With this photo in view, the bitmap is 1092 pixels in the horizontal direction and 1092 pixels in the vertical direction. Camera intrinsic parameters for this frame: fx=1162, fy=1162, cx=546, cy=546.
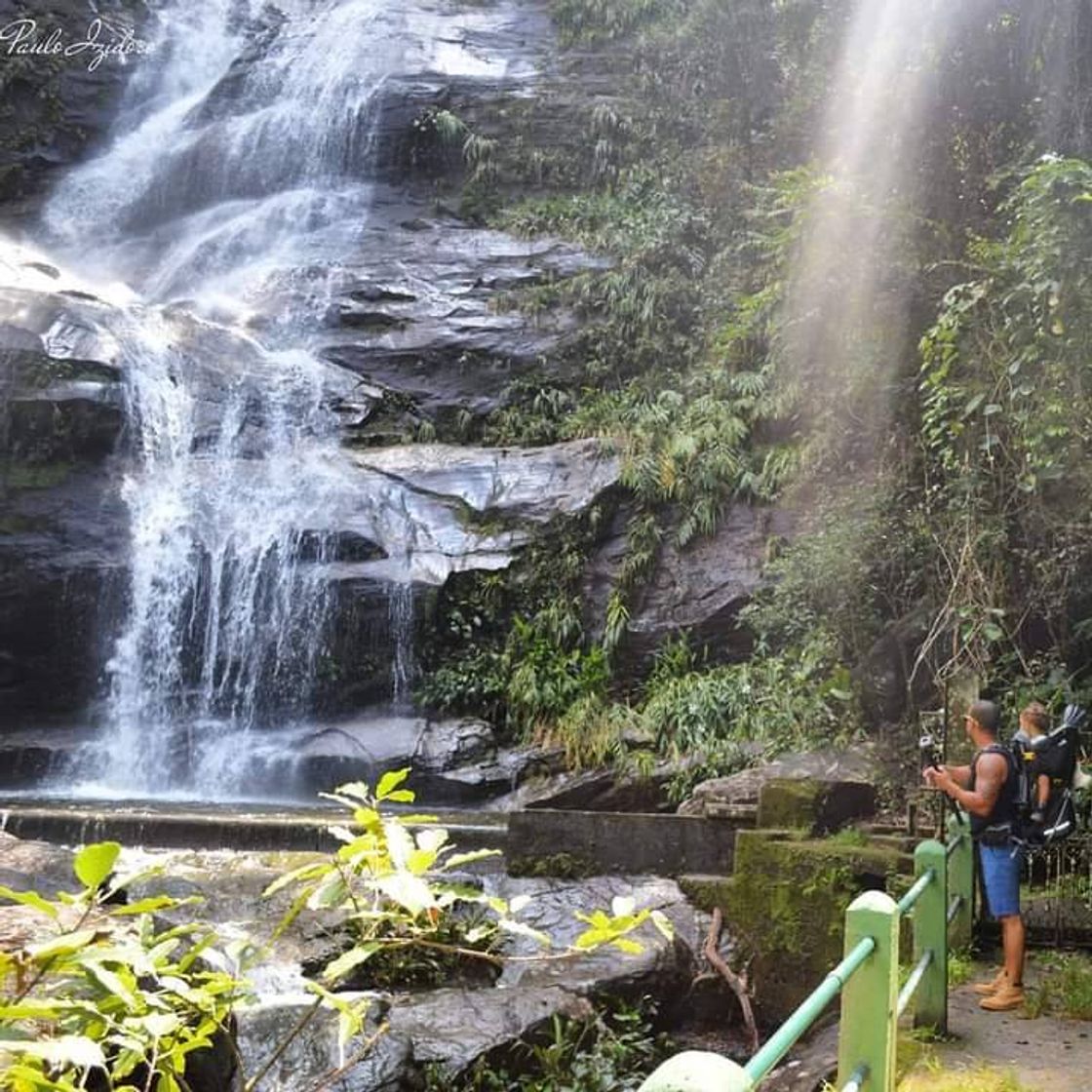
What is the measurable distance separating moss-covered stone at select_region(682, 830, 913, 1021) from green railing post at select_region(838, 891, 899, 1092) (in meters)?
4.25

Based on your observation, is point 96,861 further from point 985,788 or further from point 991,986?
point 991,986

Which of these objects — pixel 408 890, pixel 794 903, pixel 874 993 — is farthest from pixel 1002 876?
pixel 408 890

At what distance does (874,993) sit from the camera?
2.88 meters

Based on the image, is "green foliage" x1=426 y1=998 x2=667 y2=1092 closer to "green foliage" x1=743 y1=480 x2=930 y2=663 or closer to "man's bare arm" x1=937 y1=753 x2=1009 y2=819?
"man's bare arm" x1=937 y1=753 x2=1009 y2=819

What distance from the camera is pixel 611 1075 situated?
5.76m

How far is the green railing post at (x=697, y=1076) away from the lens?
1.50 metres

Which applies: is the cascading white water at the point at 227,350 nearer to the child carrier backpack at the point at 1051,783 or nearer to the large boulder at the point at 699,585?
the large boulder at the point at 699,585

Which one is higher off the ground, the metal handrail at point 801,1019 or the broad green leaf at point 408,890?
the broad green leaf at point 408,890

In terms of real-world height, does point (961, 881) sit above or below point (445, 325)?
below

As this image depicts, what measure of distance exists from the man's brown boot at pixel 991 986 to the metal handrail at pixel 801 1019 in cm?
278

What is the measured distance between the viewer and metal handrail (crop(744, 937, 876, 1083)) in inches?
67.3

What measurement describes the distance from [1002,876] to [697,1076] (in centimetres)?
427
